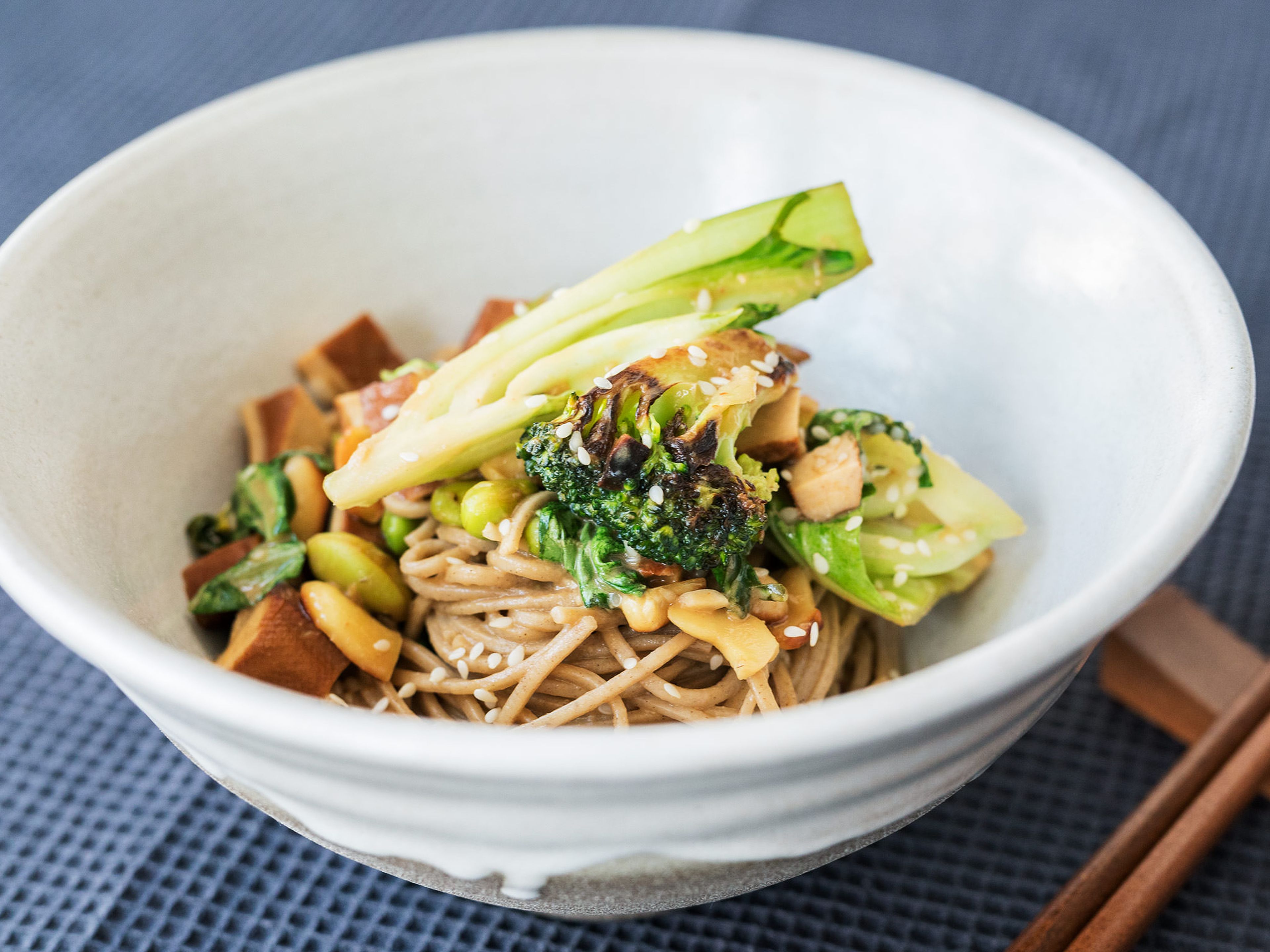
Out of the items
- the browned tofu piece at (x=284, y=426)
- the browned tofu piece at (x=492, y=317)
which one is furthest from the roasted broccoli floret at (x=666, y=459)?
the browned tofu piece at (x=284, y=426)

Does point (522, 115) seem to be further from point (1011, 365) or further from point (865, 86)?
point (1011, 365)

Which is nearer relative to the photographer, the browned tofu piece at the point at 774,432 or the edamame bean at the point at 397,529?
the browned tofu piece at the point at 774,432

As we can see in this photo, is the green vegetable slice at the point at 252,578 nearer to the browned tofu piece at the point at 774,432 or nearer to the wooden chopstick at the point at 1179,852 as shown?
the browned tofu piece at the point at 774,432

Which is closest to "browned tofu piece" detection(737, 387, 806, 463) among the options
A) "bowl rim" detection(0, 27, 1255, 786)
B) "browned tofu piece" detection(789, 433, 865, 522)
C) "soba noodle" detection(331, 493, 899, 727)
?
"browned tofu piece" detection(789, 433, 865, 522)

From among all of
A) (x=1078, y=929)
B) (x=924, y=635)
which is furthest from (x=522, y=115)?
(x=1078, y=929)

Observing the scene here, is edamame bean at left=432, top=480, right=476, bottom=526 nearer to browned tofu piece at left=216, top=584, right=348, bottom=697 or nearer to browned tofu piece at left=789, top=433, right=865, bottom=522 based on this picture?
browned tofu piece at left=216, top=584, right=348, bottom=697

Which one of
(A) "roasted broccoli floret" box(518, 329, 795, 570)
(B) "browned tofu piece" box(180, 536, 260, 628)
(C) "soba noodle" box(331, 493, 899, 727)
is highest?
(A) "roasted broccoli floret" box(518, 329, 795, 570)

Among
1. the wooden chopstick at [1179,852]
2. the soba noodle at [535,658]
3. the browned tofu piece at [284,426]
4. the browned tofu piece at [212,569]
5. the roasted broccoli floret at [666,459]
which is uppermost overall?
the roasted broccoli floret at [666,459]
